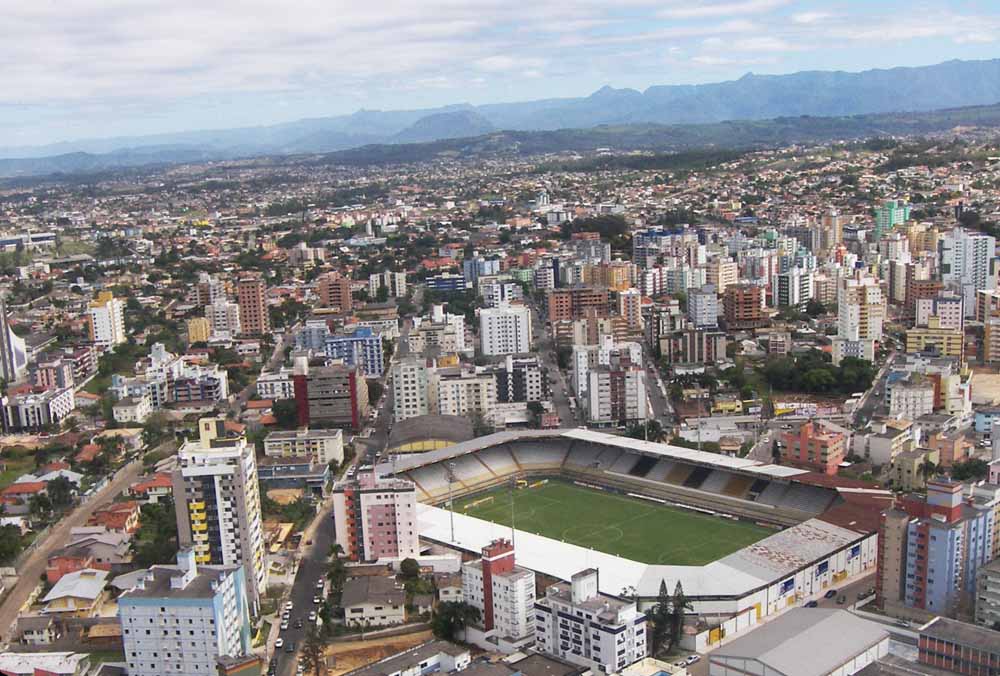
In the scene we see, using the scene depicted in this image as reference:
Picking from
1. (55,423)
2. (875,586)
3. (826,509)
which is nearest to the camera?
(875,586)

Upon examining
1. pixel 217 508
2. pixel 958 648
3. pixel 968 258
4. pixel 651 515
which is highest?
pixel 968 258

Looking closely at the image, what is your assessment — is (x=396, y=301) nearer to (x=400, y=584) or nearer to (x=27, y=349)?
(x=27, y=349)

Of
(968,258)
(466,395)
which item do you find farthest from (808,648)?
(968,258)

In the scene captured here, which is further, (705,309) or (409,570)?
(705,309)

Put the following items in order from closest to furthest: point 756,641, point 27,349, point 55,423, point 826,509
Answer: point 756,641 < point 826,509 < point 55,423 < point 27,349

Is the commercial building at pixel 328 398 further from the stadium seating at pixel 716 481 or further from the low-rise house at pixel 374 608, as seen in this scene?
the low-rise house at pixel 374 608

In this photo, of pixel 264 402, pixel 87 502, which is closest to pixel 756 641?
pixel 87 502

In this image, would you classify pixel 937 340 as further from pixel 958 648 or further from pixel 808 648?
pixel 808 648

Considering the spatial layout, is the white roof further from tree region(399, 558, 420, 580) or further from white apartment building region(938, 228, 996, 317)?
white apartment building region(938, 228, 996, 317)

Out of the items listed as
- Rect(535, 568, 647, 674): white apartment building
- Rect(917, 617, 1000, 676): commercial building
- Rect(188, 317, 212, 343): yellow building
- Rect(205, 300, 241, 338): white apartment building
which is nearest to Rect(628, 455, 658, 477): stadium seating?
Rect(535, 568, 647, 674): white apartment building
